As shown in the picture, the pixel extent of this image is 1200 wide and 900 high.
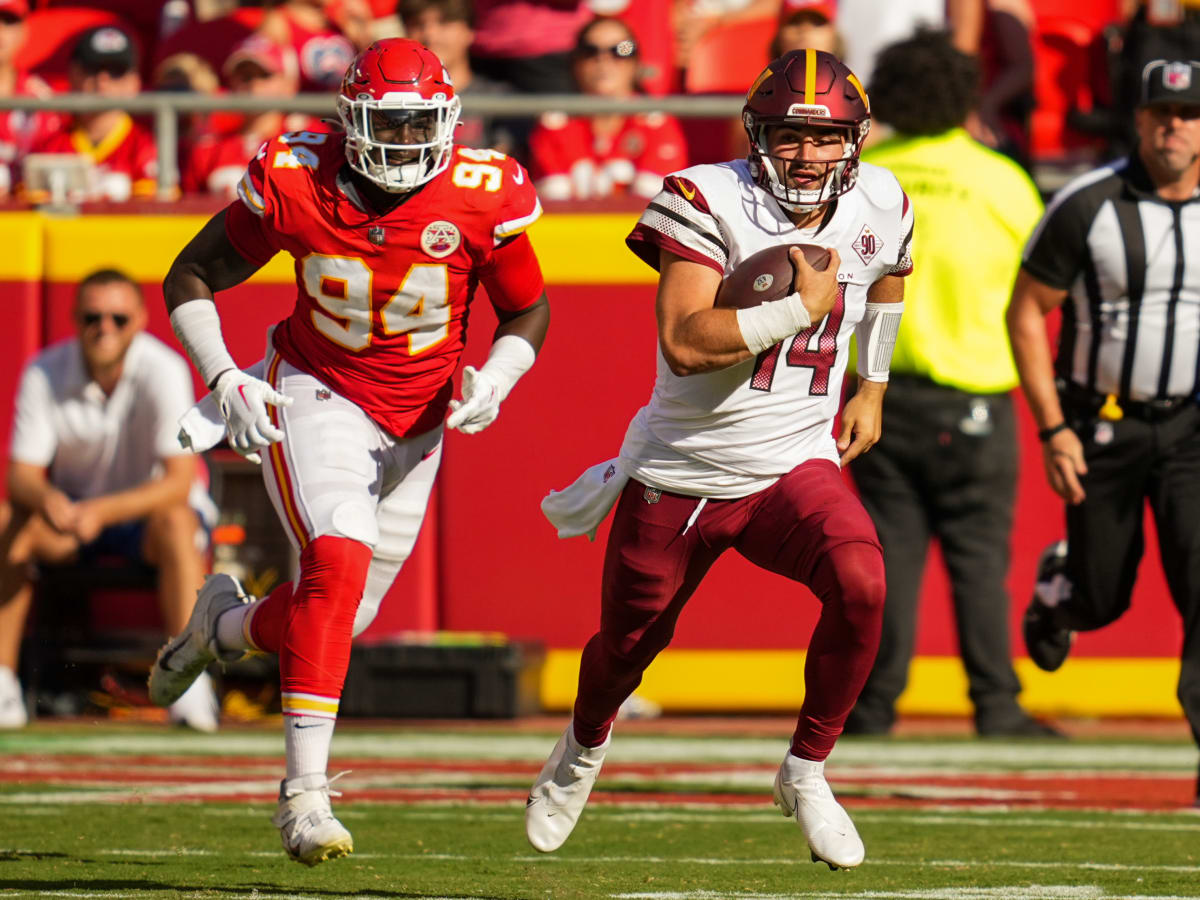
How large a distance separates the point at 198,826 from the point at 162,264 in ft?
12.2

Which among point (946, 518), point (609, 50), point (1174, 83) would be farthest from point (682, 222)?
point (609, 50)

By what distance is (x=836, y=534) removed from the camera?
171 inches

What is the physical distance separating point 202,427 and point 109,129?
4877 millimetres

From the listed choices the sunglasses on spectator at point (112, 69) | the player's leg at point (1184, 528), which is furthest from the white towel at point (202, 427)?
the sunglasses on spectator at point (112, 69)

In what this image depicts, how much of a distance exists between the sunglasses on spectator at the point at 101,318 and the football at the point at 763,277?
13.7 ft

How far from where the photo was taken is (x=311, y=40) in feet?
31.9

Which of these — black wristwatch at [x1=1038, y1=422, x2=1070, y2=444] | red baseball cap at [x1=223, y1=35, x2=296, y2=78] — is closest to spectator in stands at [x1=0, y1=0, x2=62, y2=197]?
red baseball cap at [x1=223, y1=35, x2=296, y2=78]

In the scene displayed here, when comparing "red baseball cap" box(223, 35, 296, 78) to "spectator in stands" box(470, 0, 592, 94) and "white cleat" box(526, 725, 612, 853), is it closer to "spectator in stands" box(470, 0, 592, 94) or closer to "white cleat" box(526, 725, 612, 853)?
"spectator in stands" box(470, 0, 592, 94)

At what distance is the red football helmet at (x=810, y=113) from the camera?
4.35 metres

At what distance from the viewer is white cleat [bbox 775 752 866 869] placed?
13.9 feet

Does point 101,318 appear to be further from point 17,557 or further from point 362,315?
point 362,315

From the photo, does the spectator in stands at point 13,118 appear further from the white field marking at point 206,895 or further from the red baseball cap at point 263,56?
the white field marking at point 206,895

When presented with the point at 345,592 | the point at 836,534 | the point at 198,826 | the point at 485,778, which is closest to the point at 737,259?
the point at 836,534

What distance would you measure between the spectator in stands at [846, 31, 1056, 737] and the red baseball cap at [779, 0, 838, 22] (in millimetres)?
983
